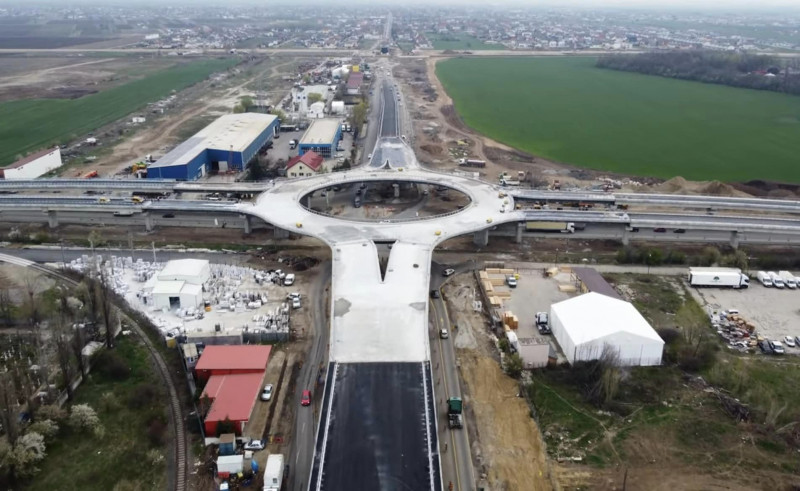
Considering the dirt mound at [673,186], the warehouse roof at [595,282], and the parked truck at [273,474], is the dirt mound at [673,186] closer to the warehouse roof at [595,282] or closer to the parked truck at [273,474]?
the warehouse roof at [595,282]

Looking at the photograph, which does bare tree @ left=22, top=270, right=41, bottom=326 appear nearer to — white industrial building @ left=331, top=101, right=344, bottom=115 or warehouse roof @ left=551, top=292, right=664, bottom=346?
warehouse roof @ left=551, top=292, right=664, bottom=346

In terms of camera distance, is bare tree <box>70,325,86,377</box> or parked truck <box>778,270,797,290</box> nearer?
bare tree <box>70,325,86,377</box>

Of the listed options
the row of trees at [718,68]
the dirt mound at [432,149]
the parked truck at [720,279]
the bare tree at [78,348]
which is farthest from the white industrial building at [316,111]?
the row of trees at [718,68]

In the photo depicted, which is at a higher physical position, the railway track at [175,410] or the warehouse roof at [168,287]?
the warehouse roof at [168,287]

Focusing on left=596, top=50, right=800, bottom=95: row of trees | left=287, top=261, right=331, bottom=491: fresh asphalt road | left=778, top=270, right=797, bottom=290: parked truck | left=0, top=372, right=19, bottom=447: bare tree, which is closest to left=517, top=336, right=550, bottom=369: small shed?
left=287, top=261, right=331, bottom=491: fresh asphalt road

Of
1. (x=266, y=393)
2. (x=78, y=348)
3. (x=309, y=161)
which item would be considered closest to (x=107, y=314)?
(x=78, y=348)

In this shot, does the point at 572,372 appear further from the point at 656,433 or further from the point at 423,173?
the point at 423,173
